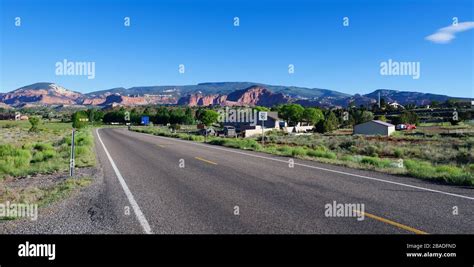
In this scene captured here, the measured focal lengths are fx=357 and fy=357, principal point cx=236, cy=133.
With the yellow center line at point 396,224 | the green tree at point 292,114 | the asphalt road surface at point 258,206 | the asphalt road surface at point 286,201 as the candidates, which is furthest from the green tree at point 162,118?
the yellow center line at point 396,224

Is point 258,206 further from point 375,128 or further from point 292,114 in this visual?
point 292,114

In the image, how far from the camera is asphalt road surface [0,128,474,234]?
19.6 feet

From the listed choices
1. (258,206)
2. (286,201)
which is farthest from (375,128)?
(258,206)

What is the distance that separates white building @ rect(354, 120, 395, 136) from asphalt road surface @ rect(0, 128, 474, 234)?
216ft

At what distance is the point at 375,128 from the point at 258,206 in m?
73.5

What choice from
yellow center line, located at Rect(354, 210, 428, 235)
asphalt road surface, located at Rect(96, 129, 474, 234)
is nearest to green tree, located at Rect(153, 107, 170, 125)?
asphalt road surface, located at Rect(96, 129, 474, 234)

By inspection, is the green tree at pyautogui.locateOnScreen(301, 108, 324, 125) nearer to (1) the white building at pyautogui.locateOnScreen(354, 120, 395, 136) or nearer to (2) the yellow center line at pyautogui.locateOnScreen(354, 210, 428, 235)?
(1) the white building at pyautogui.locateOnScreen(354, 120, 395, 136)

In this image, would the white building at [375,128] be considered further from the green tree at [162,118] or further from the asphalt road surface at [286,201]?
the green tree at [162,118]

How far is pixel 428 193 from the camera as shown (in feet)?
28.6

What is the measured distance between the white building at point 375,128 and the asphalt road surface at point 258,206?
6574cm
